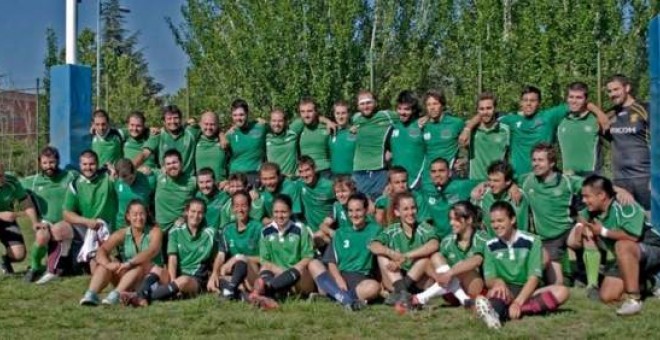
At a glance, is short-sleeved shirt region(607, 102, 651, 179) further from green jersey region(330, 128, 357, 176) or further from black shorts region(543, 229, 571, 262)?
green jersey region(330, 128, 357, 176)

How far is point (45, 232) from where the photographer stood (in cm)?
934

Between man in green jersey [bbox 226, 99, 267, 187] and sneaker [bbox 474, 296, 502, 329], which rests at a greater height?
man in green jersey [bbox 226, 99, 267, 187]

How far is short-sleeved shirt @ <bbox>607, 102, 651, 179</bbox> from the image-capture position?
8289 mm

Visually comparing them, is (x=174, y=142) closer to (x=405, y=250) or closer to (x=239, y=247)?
(x=239, y=247)

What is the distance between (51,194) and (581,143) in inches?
211

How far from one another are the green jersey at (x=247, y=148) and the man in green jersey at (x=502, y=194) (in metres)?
2.66

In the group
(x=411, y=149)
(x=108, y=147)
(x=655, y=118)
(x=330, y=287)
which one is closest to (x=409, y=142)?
(x=411, y=149)

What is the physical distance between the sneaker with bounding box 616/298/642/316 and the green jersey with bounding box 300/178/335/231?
10.1ft

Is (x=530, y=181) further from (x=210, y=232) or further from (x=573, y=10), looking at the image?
(x=573, y=10)

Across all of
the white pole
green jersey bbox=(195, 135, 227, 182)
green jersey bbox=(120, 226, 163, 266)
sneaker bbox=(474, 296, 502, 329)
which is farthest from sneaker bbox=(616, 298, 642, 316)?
the white pole

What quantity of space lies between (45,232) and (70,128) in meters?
2.25

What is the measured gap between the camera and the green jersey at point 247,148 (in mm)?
9852

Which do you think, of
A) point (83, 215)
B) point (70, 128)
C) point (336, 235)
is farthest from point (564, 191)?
point (70, 128)

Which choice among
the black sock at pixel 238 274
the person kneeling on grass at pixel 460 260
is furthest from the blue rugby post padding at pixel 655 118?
the black sock at pixel 238 274
